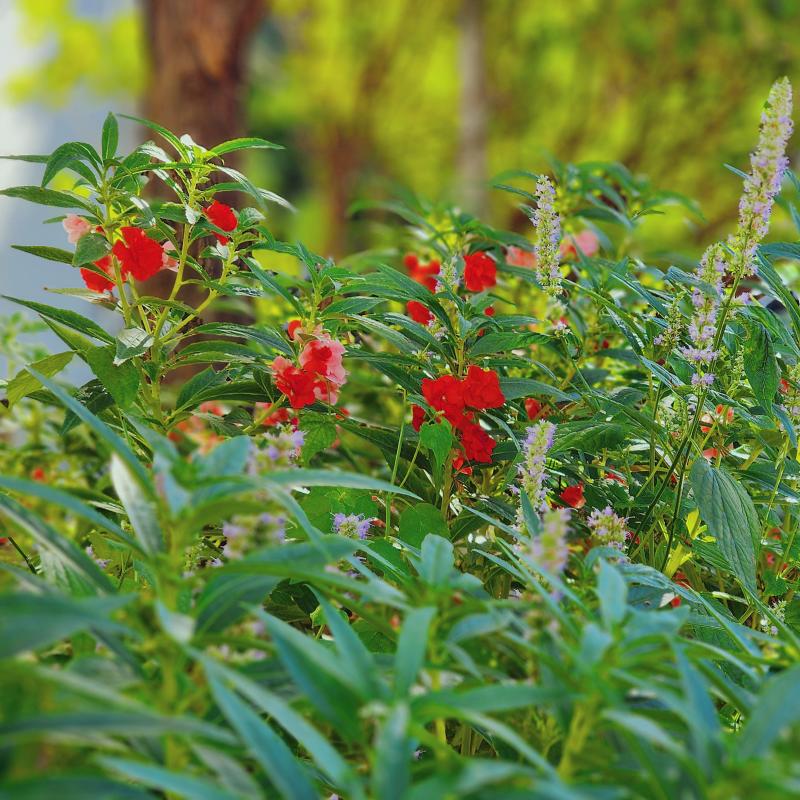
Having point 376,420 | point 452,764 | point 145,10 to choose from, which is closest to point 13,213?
point 145,10

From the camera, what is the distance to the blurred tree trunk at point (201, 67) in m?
3.53

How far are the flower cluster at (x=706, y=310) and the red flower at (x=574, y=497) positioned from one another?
0.90ft

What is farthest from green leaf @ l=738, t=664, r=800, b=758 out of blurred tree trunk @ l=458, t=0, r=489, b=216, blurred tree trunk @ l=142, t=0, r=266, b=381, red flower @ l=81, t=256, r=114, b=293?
blurred tree trunk @ l=458, t=0, r=489, b=216

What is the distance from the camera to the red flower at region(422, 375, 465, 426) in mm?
1225

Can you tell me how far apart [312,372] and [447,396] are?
6.6 inches

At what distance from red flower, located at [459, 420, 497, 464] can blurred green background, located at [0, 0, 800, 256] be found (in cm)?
388

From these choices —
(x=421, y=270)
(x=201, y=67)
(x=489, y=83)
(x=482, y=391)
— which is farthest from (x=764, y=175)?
(x=489, y=83)

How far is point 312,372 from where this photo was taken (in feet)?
4.07

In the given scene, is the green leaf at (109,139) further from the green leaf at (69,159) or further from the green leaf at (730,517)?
the green leaf at (730,517)

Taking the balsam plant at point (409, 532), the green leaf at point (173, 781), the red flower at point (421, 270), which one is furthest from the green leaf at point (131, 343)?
the red flower at point (421, 270)

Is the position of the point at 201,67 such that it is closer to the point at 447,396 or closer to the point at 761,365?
the point at 447,396

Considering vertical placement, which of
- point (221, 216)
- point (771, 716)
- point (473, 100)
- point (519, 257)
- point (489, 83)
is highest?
point (489, 83)

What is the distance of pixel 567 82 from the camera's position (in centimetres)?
948

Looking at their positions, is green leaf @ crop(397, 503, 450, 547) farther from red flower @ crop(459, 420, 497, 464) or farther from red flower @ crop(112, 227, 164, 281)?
red flower @ crop(112, 227, 164, 281)
